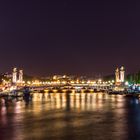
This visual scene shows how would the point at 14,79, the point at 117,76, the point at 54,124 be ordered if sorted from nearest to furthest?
the point at 54,124
the point at 14,79
the point at 117,76

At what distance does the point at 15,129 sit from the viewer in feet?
82.2

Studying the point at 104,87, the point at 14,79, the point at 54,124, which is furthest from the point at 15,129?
the point at 104,87

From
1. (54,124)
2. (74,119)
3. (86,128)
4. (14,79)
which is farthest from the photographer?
(14,79)

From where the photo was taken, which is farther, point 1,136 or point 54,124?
point 54,124

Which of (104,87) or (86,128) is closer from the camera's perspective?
(86,128)

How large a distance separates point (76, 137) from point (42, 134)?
5.42ft

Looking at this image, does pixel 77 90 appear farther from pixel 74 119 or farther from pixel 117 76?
pixel 74 119

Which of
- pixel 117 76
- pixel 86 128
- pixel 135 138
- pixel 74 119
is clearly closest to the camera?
pixel 135 138

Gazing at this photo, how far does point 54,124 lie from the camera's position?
27.1 meters

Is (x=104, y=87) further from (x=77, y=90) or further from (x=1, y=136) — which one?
(x=1, y=136)

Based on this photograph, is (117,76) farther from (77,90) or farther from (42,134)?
(42,134)

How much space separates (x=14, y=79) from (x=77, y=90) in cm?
1323

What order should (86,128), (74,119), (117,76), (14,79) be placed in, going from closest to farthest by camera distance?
(86,128), (74,119), (14,79), (117,76)

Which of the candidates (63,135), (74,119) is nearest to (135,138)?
(63,135)
